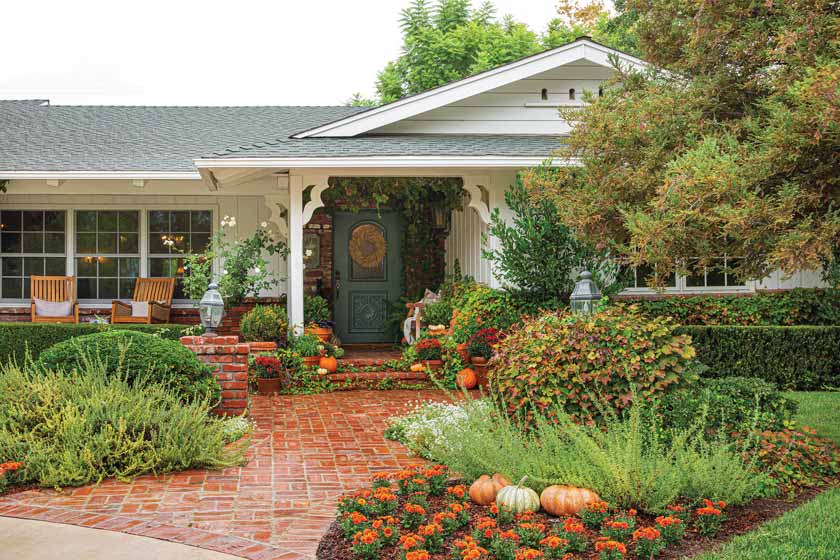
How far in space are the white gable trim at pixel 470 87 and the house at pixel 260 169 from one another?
0.06ft

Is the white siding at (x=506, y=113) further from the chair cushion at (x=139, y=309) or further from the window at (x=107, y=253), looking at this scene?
the window at (x=107, y=253)

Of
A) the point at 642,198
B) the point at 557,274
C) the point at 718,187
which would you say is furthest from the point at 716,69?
the point at 557,274

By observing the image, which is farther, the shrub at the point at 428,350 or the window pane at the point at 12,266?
the window pane at the point at 12,266

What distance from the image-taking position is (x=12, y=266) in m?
13.6

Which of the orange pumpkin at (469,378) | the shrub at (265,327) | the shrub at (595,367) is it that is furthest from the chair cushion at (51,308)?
the shrub at (595,367)

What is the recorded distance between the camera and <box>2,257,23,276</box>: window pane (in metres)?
13.6

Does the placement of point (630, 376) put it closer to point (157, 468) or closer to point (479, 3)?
point (157, 468)

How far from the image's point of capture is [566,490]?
5086 millimetres

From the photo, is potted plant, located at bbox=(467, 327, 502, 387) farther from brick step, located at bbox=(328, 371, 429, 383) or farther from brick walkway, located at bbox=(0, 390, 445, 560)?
brick walkway, located at bbox=(0, 390, 445, 560)

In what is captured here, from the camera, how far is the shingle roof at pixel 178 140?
431 inches

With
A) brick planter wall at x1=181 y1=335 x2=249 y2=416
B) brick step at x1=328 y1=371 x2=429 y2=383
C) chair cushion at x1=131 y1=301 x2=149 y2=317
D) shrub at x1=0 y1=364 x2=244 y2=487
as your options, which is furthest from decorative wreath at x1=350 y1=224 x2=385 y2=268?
shrub at x1=0 y1=364 x2=244 y2=487

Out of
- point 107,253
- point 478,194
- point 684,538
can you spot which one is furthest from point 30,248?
point 684,538

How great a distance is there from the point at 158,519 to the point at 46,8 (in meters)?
24.0

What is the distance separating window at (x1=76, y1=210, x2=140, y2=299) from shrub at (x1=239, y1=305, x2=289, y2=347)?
3.57 metres
